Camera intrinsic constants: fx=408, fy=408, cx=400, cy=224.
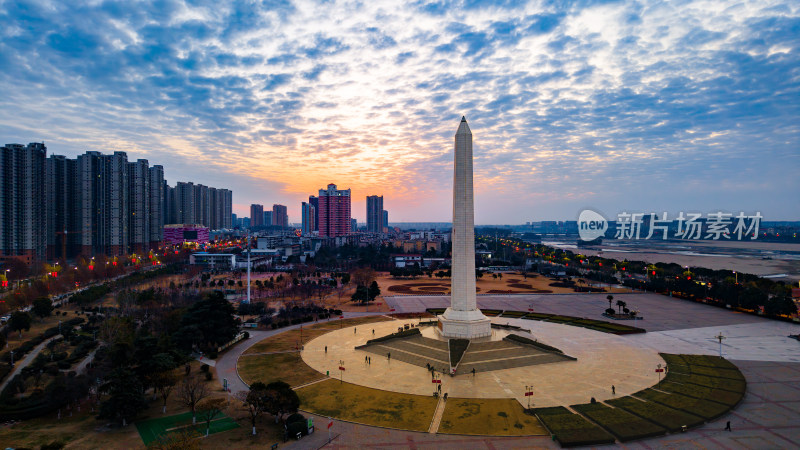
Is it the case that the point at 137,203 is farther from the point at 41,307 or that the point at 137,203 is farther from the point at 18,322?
the point at 18,322

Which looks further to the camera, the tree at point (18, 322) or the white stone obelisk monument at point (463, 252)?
the tree at point (18, 322)

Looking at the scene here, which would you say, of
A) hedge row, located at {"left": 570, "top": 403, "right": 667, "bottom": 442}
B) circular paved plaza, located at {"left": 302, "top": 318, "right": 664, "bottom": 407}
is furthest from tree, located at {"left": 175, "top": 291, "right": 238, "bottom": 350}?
hedge row, located at {"left": 570, "top": 403, "right": 667, "bottom": 442}

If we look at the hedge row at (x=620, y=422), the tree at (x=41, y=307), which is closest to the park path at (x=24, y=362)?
the tree at (x=41, y=307)

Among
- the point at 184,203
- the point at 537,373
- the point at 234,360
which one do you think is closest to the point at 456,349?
the point at 537,373

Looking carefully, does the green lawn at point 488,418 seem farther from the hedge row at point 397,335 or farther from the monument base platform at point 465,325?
the hedge row at point 397,335

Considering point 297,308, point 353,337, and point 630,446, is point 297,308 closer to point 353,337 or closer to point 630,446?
point 353,337

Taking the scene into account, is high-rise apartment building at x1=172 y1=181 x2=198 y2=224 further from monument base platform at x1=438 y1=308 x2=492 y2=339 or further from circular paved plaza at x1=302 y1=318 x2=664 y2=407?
monument base platform at x1=438 y1=308 x2=492 y2=339
